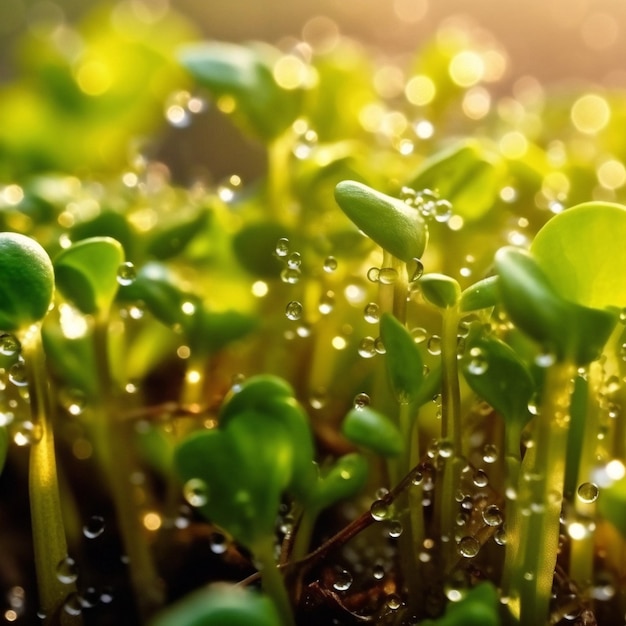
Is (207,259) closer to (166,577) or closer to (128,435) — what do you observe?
(128,435)

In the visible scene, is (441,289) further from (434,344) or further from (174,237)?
(174,237)

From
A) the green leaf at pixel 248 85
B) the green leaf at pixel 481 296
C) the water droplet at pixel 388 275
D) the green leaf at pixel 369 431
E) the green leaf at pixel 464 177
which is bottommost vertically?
the green leaf at pixel 369 431

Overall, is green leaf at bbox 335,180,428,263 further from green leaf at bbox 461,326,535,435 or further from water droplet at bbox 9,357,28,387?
water droplet at bbox 9,357,28,387

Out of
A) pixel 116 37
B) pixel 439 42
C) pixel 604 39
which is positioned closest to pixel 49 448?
pixel 439 42

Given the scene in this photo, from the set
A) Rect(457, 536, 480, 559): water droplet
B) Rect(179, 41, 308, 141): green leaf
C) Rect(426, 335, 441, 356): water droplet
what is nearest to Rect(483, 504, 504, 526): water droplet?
Rect(457, 536, 480, 559): water droplet

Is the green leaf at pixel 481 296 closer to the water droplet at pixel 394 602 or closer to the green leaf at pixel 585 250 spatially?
the green leaf at pixel 585 250

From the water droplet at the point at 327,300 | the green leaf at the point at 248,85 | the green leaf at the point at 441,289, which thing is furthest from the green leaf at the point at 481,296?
the green leaf at the point at 248,85
